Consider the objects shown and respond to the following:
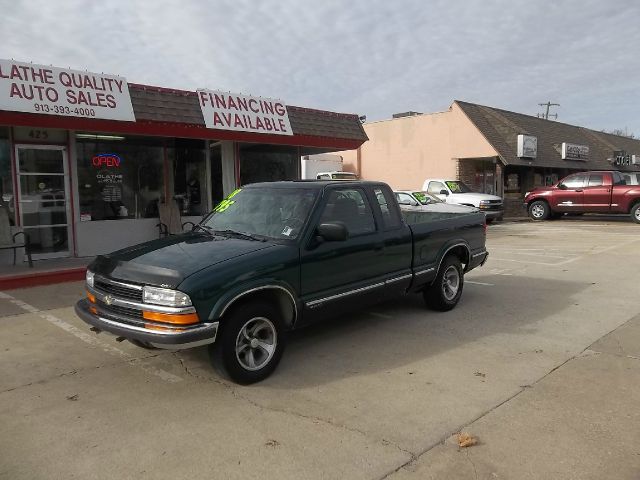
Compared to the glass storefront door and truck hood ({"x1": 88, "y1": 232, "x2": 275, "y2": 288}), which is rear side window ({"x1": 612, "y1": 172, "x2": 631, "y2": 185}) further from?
truck hood ({"x1": 88, "y1": 232, "x2": 275, "y2": 288})

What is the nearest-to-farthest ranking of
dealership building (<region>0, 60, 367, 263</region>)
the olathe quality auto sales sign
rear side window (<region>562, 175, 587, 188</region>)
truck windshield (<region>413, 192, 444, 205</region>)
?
the olathe quality auto sales sign → dealership building (<region>0, 60, 367, 263</region>) → truck windshield (<region>413, 192, 444, 205</region>) → rear side window (<region>562, 175, 587, 188</region>)

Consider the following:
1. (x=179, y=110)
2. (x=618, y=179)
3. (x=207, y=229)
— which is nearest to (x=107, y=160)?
(x=179, y=110)

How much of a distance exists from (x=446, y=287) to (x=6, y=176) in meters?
8.48

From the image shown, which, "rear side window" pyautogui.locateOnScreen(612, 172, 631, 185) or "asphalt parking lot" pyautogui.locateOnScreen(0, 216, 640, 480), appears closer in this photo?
"asphalt parking lot" pyautogui.locateOnScreen(0, 216, 640, 480)

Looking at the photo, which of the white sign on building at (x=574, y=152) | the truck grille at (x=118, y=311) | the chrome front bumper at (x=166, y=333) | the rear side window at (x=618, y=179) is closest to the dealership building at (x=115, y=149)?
the truck grille at (x=118, y=311)

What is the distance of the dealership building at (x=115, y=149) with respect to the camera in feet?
30.5

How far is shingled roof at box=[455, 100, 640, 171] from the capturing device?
2497 centimetres

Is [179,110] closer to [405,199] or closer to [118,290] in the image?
[118,290]

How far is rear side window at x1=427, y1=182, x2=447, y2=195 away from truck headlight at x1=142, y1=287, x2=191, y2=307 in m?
18.4

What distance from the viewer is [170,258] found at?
4.46m

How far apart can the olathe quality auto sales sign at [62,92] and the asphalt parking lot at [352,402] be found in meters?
3.85

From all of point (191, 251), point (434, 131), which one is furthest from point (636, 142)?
point (191, 251)

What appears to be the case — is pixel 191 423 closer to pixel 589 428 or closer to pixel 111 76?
pixel 589 428

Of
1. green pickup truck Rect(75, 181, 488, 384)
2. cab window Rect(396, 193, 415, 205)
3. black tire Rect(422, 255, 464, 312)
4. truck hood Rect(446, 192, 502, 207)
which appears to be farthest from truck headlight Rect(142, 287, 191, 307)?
truck hood Rect(446, 192, 502, 207)
